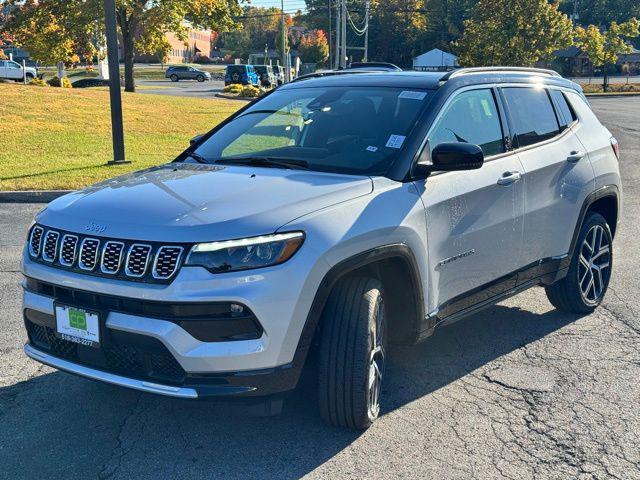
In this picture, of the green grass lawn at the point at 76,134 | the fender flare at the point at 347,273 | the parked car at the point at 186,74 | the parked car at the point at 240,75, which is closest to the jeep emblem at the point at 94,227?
the fender flare at the point at 347,273

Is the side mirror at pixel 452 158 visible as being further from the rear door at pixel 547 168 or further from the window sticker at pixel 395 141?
the rear door at pixel 547 168

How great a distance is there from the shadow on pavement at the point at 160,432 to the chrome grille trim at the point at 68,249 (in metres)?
0.92

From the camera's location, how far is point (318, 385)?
3.58 m

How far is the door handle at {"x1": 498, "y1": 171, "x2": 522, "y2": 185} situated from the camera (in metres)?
4.52

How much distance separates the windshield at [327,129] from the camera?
420cm

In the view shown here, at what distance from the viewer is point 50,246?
141 inches

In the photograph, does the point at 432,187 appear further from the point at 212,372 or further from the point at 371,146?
the point at 212,372

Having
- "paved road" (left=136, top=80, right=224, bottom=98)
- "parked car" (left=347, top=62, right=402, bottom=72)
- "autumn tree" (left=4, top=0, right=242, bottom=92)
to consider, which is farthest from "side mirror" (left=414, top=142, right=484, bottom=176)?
"paved road" (left=136, top=80, right=224, bottom=98)

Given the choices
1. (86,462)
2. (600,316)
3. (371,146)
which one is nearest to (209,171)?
(371,146)

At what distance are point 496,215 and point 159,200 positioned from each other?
2.06 metres

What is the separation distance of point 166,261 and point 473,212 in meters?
1.92

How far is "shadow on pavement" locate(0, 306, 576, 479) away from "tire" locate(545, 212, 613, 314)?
125 centimetres

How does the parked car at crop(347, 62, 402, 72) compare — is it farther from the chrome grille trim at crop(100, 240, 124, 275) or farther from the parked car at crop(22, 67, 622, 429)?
the chrome grille trim at crop(100, 240, 124, 275)

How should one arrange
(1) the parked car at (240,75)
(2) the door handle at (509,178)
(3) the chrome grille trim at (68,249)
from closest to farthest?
(3) the chrome grille trim at (68,249)
(2) the door handle at (509,178)
(1) the parked car at (240,75)
